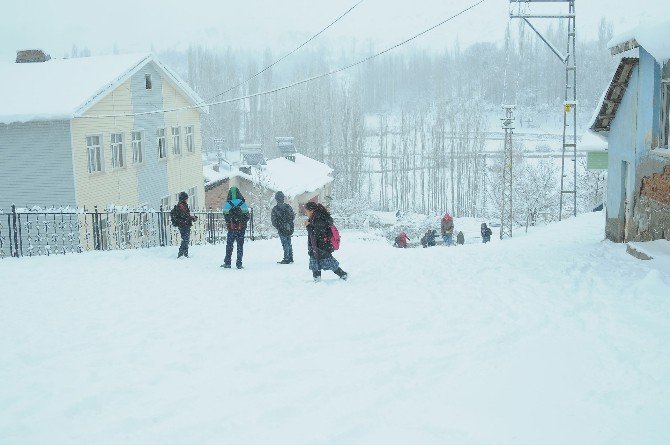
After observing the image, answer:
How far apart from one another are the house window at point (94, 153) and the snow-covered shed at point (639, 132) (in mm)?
17025

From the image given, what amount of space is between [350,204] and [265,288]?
44.8m

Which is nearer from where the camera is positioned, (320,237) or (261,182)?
(320,237)

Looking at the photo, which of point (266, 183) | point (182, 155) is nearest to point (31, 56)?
point (182, 155)

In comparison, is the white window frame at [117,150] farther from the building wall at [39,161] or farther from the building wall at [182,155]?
the building wall at [182,155]

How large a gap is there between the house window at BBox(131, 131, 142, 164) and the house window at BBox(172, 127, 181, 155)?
2873 mm

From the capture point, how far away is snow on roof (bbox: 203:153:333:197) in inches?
1636

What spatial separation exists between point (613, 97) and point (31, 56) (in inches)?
929

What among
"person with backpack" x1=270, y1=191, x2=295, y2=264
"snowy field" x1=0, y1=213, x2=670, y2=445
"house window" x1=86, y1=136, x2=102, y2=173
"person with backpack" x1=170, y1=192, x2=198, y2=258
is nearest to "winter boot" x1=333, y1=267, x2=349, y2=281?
"snowy field" x1=0, y1=213, x2=670, y2=445

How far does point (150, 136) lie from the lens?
26406 mm

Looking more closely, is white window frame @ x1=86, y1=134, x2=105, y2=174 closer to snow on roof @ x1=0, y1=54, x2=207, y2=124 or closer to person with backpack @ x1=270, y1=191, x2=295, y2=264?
snow on roof @ x1=0, y1=54, x2=207, y2=124

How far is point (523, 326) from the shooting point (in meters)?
7.17

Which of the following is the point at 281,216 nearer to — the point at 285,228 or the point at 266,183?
the point at 285,228

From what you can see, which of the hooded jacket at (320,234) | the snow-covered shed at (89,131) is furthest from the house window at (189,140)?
the hooded jacket at (320,234)

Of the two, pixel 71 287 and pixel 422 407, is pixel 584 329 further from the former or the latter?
pixel 71 287
